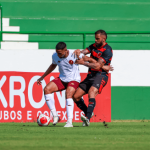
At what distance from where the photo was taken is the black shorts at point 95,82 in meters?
6.04

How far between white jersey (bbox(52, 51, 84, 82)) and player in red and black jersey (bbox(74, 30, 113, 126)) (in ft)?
0.50

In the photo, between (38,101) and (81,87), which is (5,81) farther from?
(81,87)

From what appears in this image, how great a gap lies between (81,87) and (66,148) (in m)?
2.77

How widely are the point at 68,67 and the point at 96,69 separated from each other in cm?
51

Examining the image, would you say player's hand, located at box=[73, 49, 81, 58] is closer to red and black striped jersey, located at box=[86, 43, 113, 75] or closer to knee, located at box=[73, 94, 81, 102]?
red and black striped jersey, located at box=[86, 43, 113, 75]

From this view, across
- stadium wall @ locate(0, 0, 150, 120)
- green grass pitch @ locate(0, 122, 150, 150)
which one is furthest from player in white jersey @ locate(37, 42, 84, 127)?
stadium wall @ locate(0, 0, 150, 120)

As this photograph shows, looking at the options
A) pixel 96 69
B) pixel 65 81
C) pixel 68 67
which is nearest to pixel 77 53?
pixel 68 67

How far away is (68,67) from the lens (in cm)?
613

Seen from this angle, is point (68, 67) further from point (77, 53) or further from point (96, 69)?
→ point (96, 69)

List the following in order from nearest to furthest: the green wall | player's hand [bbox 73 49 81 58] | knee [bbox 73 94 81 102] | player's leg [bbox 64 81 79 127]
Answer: player's leg [bbox 64 81 79 127], player's hand [bbox 73 49 81 58], knee [bbox 73 94 81 102], the green wall

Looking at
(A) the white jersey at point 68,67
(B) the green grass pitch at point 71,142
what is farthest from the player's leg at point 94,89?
(B) the green grass pitch at point 71,142

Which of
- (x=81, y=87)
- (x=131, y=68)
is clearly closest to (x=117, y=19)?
(x=131, y=68)

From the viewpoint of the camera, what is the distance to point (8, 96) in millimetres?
7551

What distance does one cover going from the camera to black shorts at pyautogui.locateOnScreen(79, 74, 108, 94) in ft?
19.8
